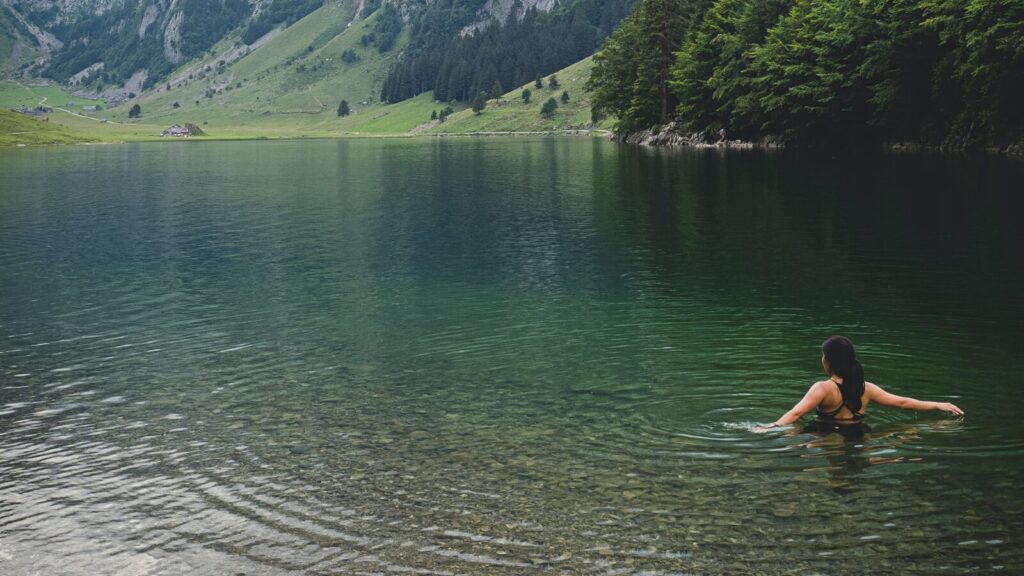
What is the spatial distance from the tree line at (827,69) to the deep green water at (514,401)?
32903 mm

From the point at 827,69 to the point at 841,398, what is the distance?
87849mm

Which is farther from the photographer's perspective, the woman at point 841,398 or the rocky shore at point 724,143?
the rocky shore at point 724,143

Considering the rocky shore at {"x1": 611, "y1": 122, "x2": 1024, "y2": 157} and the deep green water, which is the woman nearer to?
the deep green water

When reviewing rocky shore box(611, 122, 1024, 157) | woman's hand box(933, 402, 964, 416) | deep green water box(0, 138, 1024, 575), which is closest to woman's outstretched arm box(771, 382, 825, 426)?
deep green water box(0, 138, 1024, 575)

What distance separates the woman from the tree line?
188 feet

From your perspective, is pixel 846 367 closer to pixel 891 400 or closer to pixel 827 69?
pixel 891 400

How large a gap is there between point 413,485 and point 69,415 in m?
8.12

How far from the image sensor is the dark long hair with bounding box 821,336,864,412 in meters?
13.4

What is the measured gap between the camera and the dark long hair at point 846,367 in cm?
1344

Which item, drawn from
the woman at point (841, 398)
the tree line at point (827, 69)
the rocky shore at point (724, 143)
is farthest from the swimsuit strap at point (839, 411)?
the rocky shore at point (724, 143)

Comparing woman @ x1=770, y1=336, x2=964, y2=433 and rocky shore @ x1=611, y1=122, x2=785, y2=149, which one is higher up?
rocky shore @ x1=611, y1=122, x2=785, y2=149

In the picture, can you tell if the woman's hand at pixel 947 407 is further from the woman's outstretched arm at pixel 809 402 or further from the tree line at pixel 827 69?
the tree line at pixel 827 69

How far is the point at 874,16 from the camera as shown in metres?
82.7

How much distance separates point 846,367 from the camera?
1364cm
